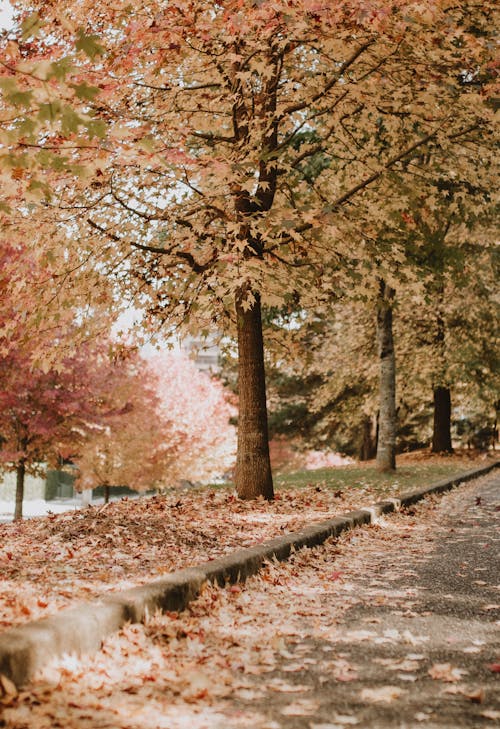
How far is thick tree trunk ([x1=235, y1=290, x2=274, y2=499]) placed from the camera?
1003 centimetres

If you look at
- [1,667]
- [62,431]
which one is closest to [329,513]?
[1,667]

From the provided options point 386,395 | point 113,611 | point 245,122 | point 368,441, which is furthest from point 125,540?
point 368,441

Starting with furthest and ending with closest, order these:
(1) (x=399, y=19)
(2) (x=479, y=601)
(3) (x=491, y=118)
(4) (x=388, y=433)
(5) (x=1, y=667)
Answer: (4) (x=388, y=433), (3) (x=491, y=118), (1) (x=399, y=19), (2) (x=479, y=601), (5) (x=1, y=667)

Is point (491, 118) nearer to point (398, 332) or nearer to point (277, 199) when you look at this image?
point (277, 199)

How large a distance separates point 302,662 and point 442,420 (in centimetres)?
2091

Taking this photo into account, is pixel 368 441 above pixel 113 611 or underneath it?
above

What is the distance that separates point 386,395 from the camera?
15805 millimetres

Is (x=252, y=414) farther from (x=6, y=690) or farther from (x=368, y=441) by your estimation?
(x=368, y=441)

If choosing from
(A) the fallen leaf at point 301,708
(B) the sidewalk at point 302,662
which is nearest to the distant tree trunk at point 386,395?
(B) the sidewalk at point 302,662

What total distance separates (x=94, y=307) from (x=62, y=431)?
23.4 ft

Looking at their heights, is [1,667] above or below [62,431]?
below

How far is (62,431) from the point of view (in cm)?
1673

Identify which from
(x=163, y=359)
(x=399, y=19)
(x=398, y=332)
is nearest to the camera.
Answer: (x=399, y=19)

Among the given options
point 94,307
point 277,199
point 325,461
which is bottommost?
point 325,461
